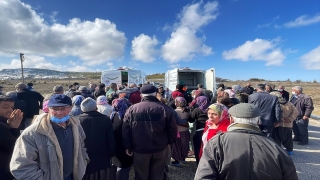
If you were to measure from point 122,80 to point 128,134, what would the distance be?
872 cm

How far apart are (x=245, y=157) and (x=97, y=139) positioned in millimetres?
2099

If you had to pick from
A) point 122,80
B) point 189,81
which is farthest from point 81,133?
point 189,81

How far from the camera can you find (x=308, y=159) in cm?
486

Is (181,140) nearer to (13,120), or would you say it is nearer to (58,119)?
(58,119)

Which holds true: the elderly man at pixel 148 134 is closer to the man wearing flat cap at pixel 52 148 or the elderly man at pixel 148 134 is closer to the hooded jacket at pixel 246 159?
the man wearing flat cap at pixel 52 148

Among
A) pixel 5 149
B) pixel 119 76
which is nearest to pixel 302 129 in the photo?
pixel 5 149

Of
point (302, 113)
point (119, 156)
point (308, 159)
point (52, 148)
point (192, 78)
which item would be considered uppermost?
point (192, 78)

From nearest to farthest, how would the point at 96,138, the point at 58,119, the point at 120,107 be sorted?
the point at 58,119, the point at 96,138, the point at 120,107

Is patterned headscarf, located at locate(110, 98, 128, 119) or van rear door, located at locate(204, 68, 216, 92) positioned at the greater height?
van rear door, located at locate(204, 68, 216, 92)

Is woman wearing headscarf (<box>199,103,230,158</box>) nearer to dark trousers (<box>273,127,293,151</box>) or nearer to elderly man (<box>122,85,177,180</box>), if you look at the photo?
elderly man (<box>122,85,177,180</box>)

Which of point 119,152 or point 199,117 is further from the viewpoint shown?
point 199,117

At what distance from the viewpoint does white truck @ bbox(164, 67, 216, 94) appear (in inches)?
355

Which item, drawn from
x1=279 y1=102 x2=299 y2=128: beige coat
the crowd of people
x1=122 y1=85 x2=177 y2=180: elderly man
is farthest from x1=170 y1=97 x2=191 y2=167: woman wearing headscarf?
x1=279 y1=102 x2=299 y2=128: beige coat

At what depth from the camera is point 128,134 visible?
300 centimetres
